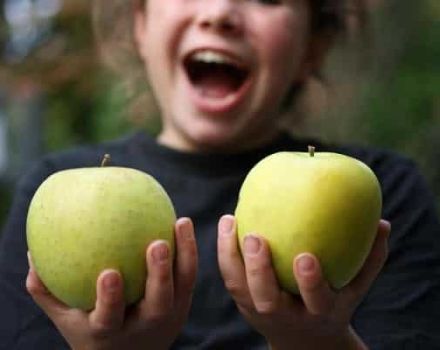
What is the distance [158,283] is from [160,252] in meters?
0.04

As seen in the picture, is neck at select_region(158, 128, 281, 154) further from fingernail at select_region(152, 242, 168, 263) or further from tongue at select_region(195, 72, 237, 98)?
fingernail at select_region(152, 242, 168, 263)

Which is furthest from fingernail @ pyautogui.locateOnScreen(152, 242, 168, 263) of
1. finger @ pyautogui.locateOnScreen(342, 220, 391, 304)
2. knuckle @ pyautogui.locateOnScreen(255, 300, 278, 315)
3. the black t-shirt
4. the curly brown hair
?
the curly brown hair

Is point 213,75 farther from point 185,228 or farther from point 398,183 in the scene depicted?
point 185,228

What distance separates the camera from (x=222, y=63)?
1.65 m

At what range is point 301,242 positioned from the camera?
111 centimetres

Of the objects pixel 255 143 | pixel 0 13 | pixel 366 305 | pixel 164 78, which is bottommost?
pixel 0 13

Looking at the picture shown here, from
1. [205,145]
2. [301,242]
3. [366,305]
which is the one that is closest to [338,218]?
[301,242]

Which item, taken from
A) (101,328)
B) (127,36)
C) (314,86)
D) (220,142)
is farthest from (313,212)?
(127,36)

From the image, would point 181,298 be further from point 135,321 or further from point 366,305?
point 366,305

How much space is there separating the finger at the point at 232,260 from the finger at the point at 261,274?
0.08 feet

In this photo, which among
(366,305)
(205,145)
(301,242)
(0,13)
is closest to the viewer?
(301,242)

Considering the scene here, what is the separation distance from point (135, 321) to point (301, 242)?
217mm

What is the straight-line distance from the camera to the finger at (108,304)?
1.11m

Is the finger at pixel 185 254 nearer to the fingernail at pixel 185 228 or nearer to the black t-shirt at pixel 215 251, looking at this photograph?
the fingernail at pixel 185 228
